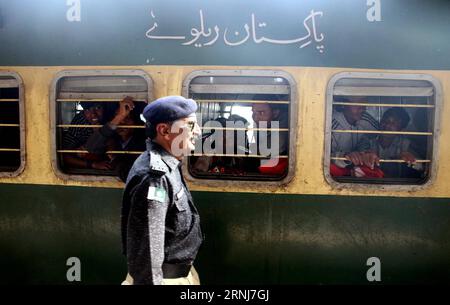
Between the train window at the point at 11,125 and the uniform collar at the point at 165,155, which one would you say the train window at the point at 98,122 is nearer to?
the train window at the point at 11,125

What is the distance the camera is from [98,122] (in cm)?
270

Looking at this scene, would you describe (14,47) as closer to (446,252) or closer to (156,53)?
(156,53)

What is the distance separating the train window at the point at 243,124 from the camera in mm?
2533

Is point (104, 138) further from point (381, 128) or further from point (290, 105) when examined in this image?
point (381, 128)

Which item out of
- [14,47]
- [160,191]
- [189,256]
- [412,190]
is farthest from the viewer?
[14,47]

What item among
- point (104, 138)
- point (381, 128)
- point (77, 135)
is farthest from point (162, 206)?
point (381, 128)

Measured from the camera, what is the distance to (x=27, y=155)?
8.92 ft

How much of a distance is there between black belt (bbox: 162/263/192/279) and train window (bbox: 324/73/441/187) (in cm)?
116

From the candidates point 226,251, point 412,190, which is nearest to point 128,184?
point 226,251

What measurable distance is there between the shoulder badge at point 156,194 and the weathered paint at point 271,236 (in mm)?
935

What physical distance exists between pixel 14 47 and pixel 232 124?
5.29 feet

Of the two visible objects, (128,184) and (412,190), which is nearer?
(128,184)

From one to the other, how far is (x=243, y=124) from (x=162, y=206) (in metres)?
1.08

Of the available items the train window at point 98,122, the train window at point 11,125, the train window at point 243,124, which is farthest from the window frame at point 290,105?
the train window at point 11,125
